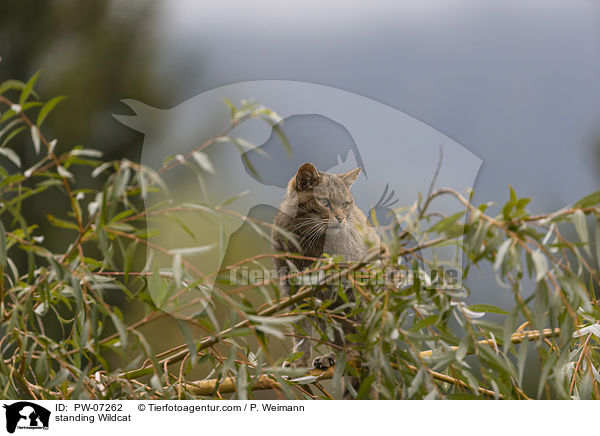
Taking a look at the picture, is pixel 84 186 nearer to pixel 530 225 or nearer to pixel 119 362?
pixel 119 362

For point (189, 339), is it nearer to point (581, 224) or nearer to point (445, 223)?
point (445, 223)

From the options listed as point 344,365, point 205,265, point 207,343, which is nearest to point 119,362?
point 205,265

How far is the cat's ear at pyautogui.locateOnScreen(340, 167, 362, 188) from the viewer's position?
3.64 feet

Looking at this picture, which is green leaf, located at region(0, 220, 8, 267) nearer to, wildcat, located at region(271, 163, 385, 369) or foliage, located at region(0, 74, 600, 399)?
foliage, located at region(0, 74, 600, 399)

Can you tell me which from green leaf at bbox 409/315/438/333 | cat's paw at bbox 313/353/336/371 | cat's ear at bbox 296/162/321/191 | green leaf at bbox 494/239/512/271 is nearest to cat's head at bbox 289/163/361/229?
cat's ear at bbox 296/162/321/191

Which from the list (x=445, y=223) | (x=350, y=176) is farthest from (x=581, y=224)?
(x=350, y=176)

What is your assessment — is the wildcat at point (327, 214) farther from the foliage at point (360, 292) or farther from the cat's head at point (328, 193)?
the foliage at point (360, 292)

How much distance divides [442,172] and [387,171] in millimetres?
104
